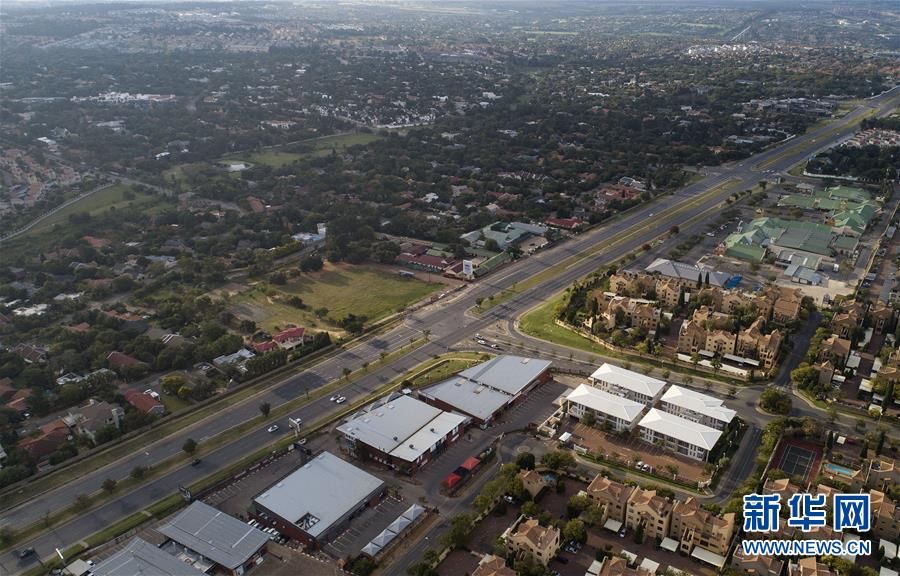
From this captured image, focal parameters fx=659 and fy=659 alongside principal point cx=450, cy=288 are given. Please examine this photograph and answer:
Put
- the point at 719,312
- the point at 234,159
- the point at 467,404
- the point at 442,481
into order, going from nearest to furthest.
→ 1. the point at 442,481
2. the point at 467,404
3. the point at 719,312
4. the point at 234,159

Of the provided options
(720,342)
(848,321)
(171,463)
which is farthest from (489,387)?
(848,321)

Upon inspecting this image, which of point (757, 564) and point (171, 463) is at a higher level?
point (757, 564)

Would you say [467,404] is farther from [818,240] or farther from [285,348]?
[818,240]

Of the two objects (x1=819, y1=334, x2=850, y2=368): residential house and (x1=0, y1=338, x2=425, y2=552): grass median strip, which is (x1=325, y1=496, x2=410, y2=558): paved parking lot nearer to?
(x1=0, y1=338, x2=425, y2=552): grass median strip

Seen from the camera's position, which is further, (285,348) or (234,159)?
(234,159)

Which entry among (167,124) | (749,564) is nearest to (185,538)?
(749,564)

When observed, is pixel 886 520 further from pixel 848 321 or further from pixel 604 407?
pixel 848 321

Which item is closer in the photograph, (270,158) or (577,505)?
(577,505)

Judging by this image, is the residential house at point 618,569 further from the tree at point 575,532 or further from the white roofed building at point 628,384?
the white roofed building at point 628,384
